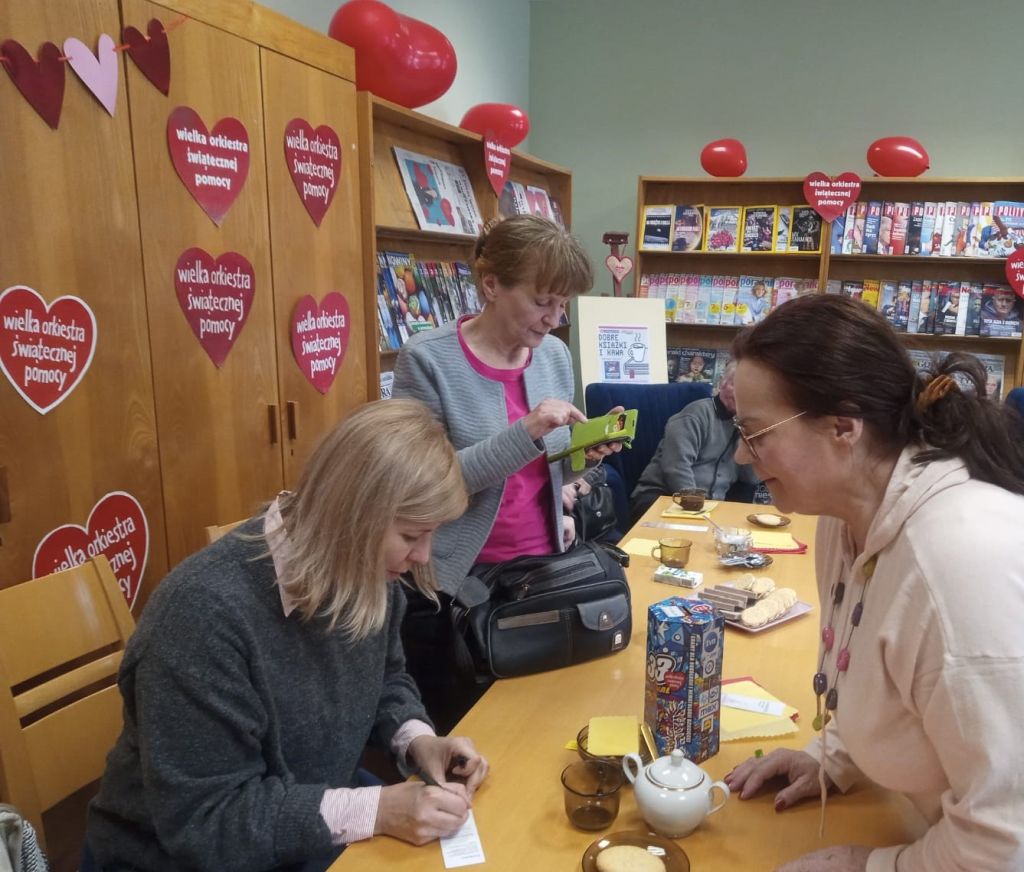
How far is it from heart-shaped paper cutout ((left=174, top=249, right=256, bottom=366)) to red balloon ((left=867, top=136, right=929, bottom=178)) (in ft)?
11.7

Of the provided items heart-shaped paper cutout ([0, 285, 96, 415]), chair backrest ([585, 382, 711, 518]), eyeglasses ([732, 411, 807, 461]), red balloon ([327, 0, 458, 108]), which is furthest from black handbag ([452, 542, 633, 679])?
chair backrest ([585, 382, 711, 518])

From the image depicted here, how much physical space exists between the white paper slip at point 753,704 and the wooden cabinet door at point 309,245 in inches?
51.9

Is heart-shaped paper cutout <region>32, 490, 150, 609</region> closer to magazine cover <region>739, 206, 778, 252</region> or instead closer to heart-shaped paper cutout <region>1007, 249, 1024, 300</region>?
magazine cover <region>739, 206, 778, 252</region>

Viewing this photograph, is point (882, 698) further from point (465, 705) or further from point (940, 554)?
point (465, 705)

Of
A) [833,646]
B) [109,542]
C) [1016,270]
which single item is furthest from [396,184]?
[1016,270]

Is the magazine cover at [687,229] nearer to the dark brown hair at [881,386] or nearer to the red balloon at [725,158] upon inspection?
the red balloon at [725,158]

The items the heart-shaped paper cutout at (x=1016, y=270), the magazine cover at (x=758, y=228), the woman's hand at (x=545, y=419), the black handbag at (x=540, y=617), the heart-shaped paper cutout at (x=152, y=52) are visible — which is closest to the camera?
the black handbag at (x=540, y=617)

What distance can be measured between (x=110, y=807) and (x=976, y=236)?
187 inches

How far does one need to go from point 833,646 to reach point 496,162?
3.08m

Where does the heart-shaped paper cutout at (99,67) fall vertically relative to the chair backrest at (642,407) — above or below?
above

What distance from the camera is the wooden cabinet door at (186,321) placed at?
1965 millimetres

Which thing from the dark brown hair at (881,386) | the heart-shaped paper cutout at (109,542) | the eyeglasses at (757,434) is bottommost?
the heart-shaped paper cutout at (109,542)

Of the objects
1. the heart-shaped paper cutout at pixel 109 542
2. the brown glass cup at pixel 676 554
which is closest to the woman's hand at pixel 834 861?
the brown glass cup at pixel 676 554

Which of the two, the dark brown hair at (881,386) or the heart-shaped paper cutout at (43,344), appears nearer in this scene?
the dark brown hair at (881,386)
